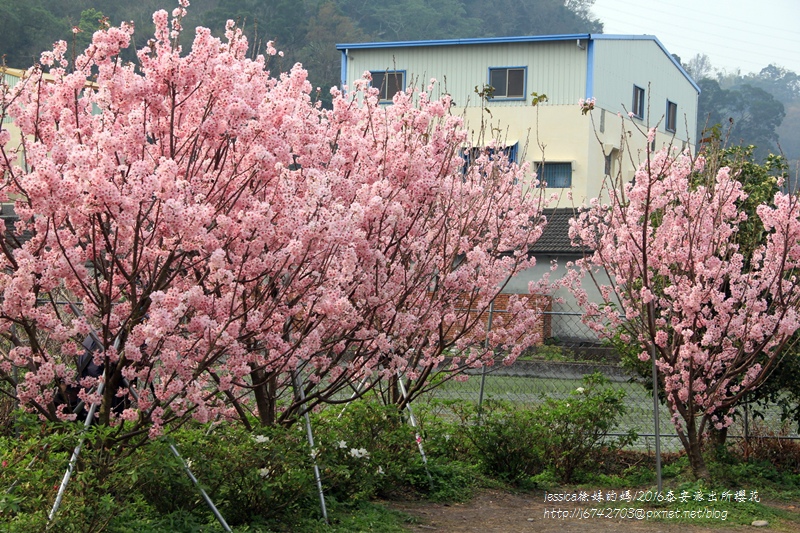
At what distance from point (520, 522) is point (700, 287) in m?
2.50

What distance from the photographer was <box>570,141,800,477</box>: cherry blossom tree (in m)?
8.02

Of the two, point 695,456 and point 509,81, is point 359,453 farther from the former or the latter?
point 509,81

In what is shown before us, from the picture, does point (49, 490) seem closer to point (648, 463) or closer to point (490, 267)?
point (490, 267)

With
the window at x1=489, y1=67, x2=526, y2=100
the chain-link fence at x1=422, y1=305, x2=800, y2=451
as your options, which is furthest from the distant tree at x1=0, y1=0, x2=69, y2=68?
the chain-link fence at x1=422, y1=305, x2=800, y2=451

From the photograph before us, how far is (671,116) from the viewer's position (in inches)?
1544

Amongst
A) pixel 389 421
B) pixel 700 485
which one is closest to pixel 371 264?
pixel 389 421

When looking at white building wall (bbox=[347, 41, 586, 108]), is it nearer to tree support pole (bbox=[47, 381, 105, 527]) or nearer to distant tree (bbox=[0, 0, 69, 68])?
distant tree (bbox=[0, 0, 69, 68])

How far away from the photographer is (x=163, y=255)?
198 inches

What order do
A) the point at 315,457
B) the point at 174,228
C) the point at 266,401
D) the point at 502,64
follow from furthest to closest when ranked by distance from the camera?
the point at 502,64 < the point at 266,401 < the point at 315,457 < the point at 174,228

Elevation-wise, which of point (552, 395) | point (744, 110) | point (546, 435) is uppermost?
point (744, 110)

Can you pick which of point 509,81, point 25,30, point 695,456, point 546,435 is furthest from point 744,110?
Result: point 546,435

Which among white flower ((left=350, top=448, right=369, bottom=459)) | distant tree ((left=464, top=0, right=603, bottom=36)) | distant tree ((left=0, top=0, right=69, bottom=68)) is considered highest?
distant tree ((left=464, top=0, right=603, bottom=36))

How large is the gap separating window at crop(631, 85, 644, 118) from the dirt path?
30323mm

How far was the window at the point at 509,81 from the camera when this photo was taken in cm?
3344
